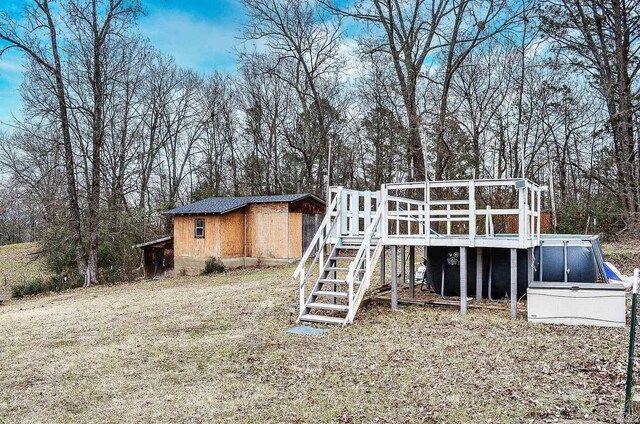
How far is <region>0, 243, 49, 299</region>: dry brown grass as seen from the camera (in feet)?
78.9

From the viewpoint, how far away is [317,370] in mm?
6152

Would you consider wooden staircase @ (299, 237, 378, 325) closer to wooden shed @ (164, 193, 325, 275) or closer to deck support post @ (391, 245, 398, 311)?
deck support post @ (391, 245, 398, 311)

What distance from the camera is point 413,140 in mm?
23203

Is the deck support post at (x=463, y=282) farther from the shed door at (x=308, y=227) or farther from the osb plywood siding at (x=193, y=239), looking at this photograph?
the osb plywood siding at (x=193, y=239)

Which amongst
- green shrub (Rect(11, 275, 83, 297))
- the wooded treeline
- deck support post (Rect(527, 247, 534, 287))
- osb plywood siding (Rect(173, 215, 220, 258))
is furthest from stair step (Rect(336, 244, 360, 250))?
green shrub (Rect(11, 275, 83, 297))

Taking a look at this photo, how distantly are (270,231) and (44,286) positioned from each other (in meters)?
9.50

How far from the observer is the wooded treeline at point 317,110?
20156 millimetres

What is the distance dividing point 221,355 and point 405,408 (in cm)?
304

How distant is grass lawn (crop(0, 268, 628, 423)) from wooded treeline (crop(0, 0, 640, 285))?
28.9 feet

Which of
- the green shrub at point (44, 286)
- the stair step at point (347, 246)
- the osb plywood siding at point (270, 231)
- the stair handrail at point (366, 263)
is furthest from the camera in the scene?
the osb plywood siding at point (270, 231)

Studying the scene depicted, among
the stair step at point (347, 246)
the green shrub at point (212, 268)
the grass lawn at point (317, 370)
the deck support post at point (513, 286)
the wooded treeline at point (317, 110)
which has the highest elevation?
the wooded treeline at point (317, 110)

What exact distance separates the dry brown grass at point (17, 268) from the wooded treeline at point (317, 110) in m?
2.28

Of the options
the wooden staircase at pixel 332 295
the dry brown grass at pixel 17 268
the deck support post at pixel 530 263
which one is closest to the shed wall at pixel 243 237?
the dry brown grass at pixel 17 268

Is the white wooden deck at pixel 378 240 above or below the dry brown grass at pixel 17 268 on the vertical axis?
above
